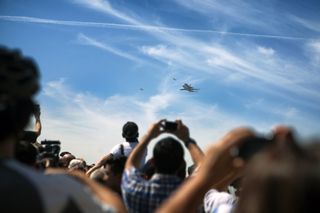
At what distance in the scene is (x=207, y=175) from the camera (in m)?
2.30

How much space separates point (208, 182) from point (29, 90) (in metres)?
1.04

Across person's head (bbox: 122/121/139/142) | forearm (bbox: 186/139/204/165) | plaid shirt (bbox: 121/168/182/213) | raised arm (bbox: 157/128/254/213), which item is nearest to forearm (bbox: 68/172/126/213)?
raised arm (bbox: 157/128/254/213)

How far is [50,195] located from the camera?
6.95 feet

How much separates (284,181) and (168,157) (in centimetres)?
286

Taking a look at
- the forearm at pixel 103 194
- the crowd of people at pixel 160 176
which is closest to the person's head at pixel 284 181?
the crowd of people at pixel 160 176

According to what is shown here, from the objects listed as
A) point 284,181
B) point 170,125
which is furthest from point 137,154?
point 284,181

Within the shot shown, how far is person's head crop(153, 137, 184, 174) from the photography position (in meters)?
4.23

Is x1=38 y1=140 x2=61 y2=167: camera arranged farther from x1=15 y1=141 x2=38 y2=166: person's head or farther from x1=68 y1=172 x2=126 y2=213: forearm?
x1=68 y1=172 x2=126 y2=213: forearm

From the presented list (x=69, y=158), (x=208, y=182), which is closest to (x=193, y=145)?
(x=208, y=182)

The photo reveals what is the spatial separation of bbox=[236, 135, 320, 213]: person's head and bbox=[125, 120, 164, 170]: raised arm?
256 cm

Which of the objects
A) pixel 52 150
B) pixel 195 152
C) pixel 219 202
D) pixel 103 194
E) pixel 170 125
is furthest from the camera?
pixel 52 150

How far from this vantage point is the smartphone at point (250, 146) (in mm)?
2180

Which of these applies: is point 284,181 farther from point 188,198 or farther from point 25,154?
point 25,154

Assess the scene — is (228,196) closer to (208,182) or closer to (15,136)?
(208,182)
